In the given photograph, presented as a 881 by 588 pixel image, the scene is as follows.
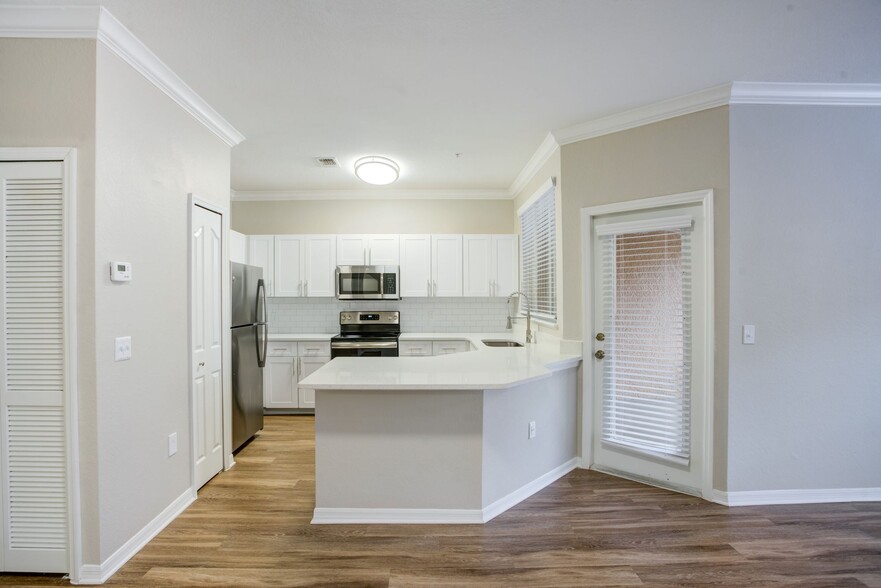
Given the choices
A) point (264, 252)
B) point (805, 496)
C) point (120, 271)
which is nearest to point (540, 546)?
point (805, 496)

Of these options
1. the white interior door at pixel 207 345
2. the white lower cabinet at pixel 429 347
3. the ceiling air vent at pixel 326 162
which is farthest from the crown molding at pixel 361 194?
the white interior door at pixel 207 345

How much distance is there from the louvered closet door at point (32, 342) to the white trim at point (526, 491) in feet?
7.14

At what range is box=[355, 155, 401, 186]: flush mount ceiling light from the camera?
3.93 meters

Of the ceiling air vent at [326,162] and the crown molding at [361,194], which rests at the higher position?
the ceiling air vent at [326,162]

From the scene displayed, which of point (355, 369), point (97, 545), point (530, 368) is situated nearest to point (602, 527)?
point (530, 368)

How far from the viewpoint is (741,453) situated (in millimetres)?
2766

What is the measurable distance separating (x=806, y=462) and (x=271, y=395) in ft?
15.4

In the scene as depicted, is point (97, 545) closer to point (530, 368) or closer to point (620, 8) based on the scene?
point (530, 368)

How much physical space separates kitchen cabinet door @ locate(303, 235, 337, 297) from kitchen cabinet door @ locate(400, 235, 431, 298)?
82 centimetres

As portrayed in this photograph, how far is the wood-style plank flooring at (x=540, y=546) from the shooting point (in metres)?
2.07

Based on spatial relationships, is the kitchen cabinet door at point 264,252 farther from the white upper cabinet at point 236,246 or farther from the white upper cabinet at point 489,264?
the white upper cabinet at point 489,264

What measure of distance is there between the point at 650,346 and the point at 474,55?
7.36 ft

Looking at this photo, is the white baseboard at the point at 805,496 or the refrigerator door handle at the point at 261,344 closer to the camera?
the white baseboard at the point at 805,496

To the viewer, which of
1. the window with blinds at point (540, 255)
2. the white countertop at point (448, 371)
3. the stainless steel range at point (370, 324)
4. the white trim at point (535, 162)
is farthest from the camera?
the stainless steel range at point (370, 324)
